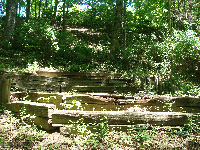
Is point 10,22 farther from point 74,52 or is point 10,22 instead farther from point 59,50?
point 74,52

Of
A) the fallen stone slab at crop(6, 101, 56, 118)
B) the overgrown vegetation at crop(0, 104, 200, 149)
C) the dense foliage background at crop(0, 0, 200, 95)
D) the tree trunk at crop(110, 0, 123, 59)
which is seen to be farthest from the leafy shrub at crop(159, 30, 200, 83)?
the fallen stone slab at crop(6, 101, 56, 118)

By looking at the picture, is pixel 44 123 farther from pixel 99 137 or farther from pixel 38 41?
pixel 38 41

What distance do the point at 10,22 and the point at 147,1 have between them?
11253 mm

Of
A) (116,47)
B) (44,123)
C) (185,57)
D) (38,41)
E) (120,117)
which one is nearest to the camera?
(120,117)

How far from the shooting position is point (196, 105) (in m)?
4.96

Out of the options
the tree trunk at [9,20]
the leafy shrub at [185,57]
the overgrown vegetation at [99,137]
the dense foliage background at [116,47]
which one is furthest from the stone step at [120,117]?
the tree trunk at [9,20]

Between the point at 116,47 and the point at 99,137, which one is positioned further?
the point at 116,47

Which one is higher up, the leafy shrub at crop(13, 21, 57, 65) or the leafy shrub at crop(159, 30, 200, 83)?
the leafy shrub at crop(13, 21, 57, 65)

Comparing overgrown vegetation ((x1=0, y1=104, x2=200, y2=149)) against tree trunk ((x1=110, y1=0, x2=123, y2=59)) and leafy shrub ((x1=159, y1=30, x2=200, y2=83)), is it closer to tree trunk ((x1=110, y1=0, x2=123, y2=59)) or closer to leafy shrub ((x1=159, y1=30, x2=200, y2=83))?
leafy shrub ((x1=159, y1=30, x2=200, y2=83))

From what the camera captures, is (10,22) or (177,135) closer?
(177,135)

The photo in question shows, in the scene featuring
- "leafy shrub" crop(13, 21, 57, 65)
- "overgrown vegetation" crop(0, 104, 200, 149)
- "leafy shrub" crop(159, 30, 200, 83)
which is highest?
"leafy shrub" crop(13, 21, 57, 65)

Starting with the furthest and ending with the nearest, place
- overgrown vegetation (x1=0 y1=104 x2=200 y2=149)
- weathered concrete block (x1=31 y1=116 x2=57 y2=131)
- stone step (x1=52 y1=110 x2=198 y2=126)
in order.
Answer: weathered concrete block (x1=31 y1=116 x2=57 y2=131) < stone step (x1=52 y1=110 x2=198 y2=126) < overgrown vegetation (x1=0 y1=104 x2=200 y2=149)

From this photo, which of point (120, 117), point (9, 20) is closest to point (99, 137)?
point (120, 117)

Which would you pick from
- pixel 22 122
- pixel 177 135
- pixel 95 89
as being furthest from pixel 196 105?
pixel 22 122
